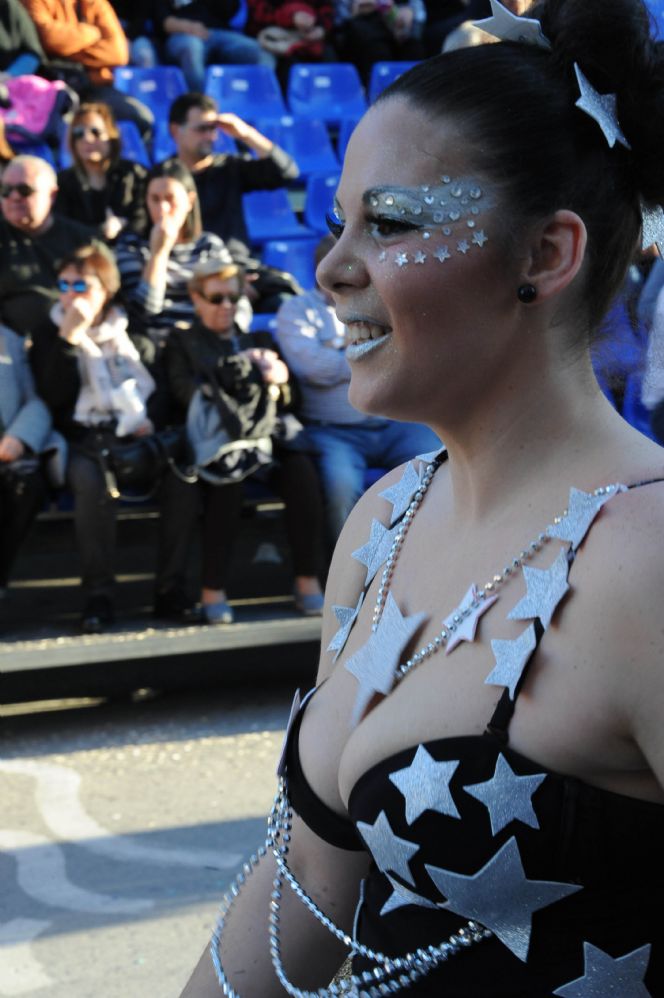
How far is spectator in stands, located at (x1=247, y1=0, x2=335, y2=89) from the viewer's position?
317 inches

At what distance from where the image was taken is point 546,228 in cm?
133

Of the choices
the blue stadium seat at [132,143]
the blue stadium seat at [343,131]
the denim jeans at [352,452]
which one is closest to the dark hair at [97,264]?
the denim jeans at [352,452]

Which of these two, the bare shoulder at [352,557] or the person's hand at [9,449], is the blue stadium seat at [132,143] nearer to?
the person's hand at [9,449]

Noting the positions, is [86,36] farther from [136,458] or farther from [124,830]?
[124,830]

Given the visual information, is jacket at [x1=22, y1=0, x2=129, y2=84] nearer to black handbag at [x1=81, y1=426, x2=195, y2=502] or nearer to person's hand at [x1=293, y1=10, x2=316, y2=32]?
person's hand at [x1=293, y1=10, x2=316, y2=32]

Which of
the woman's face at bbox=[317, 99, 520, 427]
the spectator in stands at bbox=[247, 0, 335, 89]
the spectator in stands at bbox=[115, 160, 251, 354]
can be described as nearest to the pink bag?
the spectator in stands at bbox=[115, 160, 251, 354]

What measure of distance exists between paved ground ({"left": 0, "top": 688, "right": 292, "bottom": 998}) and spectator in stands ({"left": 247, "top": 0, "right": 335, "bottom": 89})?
194 inches

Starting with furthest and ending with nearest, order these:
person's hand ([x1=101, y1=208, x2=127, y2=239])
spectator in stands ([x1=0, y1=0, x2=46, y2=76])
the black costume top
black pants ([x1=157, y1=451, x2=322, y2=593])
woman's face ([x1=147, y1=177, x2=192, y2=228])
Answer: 1. spectator in stands ([x1=0, y1=0, x2=46, y2=76])
2. person's hand ([x1=101, y1=208, x2=127, y2=239])
3. woman's face ([x1=147, y1=177, x2=192, y2=228])
4. black pants ([x1=157, y1=451, x2=322, y2=593])
5. the black costume top

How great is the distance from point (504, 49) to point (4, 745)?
3525mm

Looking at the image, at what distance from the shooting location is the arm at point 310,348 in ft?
16.9

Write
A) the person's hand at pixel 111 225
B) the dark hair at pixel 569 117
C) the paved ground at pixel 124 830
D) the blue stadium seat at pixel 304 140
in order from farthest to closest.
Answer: the blue stadium seat at pixel 304 140, the person's hand at pixel 111 225, the paved ground at pixel 124 830, the dark hair at pixel 569 117

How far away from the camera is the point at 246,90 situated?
7883mm

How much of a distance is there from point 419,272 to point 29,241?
443 cm

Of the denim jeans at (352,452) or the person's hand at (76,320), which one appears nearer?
the person's hand at (76,320)
